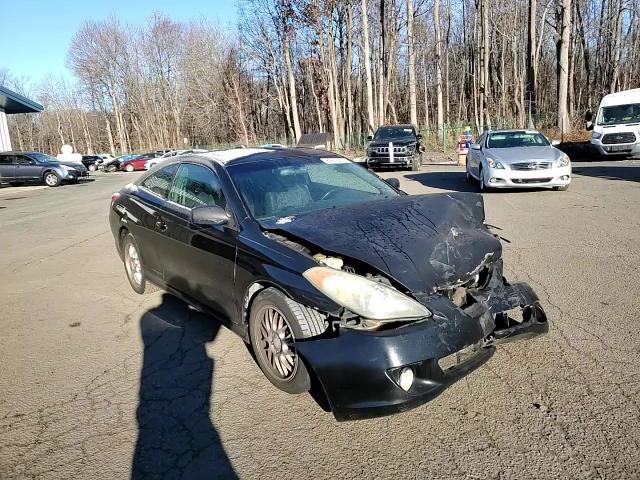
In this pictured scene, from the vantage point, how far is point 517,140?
38.1 ft

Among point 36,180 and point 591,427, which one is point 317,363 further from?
point 36,180

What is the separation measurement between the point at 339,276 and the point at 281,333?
59 centimetres

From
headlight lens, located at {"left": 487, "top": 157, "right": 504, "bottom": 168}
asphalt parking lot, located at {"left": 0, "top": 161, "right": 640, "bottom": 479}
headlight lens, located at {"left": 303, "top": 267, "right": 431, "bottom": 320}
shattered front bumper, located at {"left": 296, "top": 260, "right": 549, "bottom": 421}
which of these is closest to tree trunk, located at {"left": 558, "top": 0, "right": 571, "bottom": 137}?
headlight lens, located at {"left": 487, "top": 157, "right": 504, "bottom": 168}

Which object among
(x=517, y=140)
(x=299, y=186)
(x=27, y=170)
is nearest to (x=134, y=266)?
(x=299, y=186)

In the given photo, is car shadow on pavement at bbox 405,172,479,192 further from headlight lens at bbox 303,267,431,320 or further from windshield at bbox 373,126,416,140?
headlight lens at bbox 303,267,431,320

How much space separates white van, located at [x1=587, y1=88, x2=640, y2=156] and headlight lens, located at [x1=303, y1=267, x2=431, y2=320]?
654 inches

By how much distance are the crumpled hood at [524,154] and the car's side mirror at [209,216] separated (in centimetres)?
863

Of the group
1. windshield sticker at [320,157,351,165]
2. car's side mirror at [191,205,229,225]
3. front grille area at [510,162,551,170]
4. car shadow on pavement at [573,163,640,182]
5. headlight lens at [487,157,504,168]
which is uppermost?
windshield sticker at [320,157,351,165]

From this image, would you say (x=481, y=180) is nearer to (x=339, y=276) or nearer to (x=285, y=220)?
(x=285, y=220)

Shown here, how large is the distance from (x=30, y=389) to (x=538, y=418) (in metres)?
3.35

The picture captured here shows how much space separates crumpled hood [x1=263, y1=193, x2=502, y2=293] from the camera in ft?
9.14

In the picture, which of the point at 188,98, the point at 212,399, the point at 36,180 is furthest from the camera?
the point at 188,98

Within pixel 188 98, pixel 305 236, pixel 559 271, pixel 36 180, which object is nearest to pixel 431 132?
pixel 36 180

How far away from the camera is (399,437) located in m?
2.57
